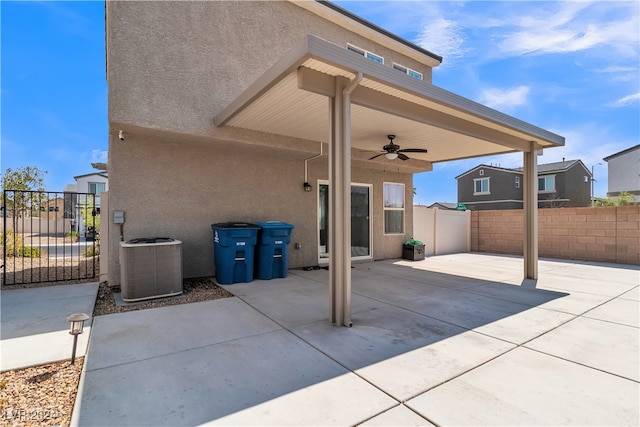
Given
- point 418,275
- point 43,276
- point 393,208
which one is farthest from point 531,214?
point 43,276

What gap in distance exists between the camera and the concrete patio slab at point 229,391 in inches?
82.7

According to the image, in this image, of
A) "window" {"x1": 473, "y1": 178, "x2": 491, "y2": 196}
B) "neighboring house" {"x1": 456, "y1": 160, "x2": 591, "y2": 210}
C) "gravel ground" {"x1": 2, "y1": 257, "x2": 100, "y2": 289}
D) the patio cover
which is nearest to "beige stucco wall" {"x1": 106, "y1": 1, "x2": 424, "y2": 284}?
the patio cover

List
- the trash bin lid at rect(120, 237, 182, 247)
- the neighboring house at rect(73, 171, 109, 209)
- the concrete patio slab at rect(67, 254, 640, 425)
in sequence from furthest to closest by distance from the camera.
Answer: the neighboring house at rect(73, 171, 109, 209), the trash bin lid at rect(120, 237, 182, 247), the concrete patio slab at rect(67, 254, 640, 425)

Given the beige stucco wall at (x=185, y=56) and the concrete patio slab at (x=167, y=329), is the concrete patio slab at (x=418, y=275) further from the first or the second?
the beige stucco wall at (x=185, y=56)

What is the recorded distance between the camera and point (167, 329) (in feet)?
12.2

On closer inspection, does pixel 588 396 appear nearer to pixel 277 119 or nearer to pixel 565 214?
pixel 277 119

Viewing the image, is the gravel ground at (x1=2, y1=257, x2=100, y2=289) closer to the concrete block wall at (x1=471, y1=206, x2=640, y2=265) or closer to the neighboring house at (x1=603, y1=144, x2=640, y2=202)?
the concrete block wall at (x1=471, y1=206, x2=640, y2=265)

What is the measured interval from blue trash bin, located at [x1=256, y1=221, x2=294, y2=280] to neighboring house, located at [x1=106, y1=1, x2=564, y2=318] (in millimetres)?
935

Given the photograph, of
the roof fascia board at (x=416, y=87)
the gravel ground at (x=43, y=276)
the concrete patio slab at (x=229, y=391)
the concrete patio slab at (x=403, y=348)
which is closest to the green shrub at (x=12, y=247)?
the gravel ground at (x=43, y=276)

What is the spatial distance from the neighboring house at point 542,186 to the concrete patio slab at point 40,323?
86.4ft

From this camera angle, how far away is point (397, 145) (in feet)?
22.6

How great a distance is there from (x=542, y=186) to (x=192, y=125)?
89.6 feet

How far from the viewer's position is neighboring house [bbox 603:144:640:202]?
75.0ft

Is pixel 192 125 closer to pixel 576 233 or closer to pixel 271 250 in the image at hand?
pixel 271 250
